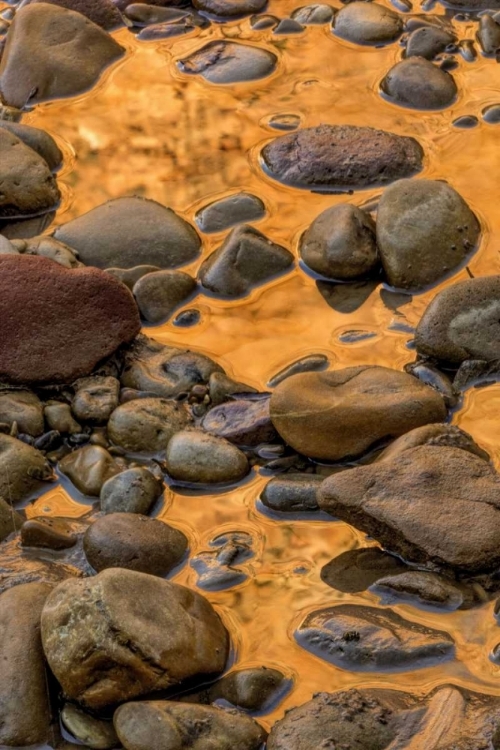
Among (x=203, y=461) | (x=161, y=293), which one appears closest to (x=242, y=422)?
(x=203, y=461)

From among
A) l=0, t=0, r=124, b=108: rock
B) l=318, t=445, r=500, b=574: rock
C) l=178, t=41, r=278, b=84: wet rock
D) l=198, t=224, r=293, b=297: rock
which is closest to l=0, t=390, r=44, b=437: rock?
l=198, t=224, r=293, b=297: rock

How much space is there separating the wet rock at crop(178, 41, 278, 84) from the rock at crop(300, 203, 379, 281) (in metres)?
1.47

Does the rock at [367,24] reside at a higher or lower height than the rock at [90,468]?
higher

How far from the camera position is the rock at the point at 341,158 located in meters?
5.13

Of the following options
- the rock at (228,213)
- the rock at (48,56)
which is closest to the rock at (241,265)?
the rock at (228,213)

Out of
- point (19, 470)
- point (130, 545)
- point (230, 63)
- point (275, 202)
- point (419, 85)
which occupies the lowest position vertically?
point (19, 470)

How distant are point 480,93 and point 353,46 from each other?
749 mm

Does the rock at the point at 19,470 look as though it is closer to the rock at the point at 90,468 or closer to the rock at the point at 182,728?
the rock at the point at 90,468

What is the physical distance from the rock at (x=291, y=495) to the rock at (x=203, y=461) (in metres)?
0.14

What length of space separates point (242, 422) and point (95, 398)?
51 centimetres

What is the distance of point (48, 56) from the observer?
19.2ft

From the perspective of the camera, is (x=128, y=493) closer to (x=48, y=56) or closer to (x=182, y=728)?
(x=182, y=728)

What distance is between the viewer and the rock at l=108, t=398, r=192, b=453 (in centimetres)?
401

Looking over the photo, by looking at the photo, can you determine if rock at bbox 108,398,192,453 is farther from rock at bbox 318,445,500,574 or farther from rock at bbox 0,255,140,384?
rock at bbox 318,445,500,574
